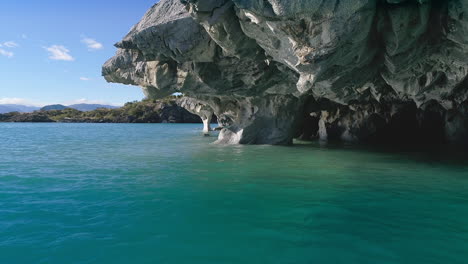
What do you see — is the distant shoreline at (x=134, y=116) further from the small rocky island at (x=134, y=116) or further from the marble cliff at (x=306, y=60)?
the marble cliff at (x=306, y=60)

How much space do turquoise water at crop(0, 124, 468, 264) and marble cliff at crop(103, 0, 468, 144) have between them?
4.23m

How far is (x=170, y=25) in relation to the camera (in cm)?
1524

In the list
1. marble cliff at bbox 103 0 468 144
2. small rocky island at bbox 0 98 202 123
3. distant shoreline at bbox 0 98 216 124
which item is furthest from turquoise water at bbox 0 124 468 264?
small rocky island at bbox 0 98 202 123

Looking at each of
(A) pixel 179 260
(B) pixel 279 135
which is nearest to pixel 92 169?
(A) pixel 179 260

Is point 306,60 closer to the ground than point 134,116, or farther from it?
farther from it

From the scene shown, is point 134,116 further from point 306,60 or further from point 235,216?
point 235,216

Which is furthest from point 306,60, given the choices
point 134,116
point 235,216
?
point 134,116

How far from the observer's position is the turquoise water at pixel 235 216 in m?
5.30

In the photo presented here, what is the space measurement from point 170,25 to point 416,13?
992cm

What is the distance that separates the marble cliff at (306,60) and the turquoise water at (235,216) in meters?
4.23

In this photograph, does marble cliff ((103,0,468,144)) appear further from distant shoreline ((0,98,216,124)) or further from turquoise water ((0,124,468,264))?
distant shoreline ((0,98,216,124))

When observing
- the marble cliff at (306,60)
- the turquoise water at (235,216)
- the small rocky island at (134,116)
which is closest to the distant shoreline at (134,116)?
the small rocky island at (134,116)

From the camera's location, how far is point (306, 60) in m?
10.9

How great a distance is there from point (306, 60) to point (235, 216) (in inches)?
239
